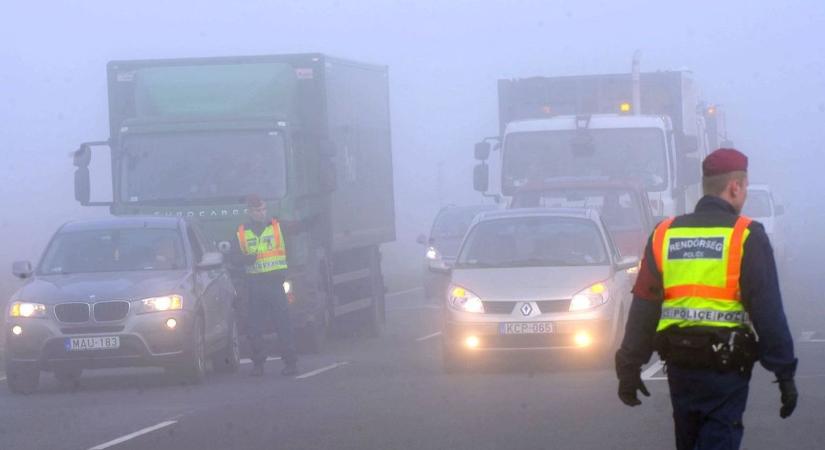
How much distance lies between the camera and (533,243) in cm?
1761

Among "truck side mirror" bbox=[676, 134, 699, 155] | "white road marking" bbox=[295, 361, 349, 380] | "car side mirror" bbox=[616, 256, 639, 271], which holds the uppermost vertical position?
"truck side mirror" bbox=[676, 134, 699, 155]

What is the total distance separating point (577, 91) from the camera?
27641mm

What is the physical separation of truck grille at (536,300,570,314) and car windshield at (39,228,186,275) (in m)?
3.80

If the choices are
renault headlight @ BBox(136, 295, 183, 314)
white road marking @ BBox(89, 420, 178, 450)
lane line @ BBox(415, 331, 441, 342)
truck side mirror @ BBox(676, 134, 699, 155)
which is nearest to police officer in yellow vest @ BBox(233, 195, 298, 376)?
renault headlight @ BBox(136, 295, 183, 314)

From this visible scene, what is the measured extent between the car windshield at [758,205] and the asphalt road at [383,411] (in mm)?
17286

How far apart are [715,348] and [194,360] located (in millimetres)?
10029

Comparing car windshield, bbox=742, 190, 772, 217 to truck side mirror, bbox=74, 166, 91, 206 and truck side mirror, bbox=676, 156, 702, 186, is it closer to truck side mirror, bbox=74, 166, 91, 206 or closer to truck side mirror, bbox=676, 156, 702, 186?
truck side mirror, bbox=676, 156, 702, 186

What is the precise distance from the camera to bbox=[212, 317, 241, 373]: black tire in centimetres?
1811

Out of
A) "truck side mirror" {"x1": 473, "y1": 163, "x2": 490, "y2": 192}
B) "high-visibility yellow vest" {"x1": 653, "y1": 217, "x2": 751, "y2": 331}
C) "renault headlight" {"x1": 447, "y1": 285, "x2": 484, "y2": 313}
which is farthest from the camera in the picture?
"truck side mirror" {"x1": 473, "y1": 163, "x2": 490, "y2": 192}

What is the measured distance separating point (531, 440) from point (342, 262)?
11534 mm

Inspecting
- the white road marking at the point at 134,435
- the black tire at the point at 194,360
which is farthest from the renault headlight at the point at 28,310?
the white road marking at the point at 134,435

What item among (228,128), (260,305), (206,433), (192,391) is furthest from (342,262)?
(206,433)

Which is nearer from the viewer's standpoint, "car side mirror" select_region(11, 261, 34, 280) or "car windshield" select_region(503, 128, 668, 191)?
"car side mirror" select_region(11, 261, 34, 280)

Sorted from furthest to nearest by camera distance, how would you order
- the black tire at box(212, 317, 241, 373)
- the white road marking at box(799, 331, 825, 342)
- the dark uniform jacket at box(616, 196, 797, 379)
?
1. the white road marking at box(799, 331, 825, 342)
2. the black tire at box(212, 317, 241, 373)
3. the dark uniform jacket at box(616, 196, 797, 379)
